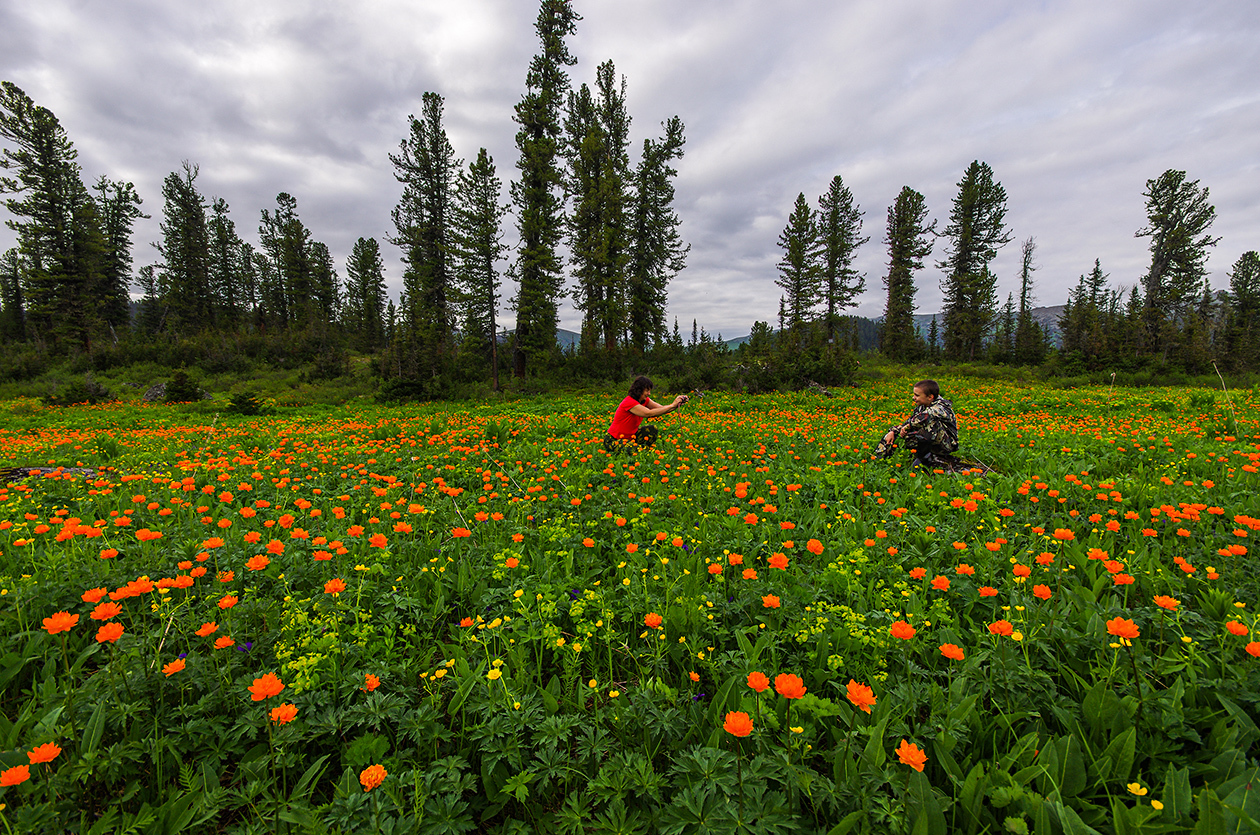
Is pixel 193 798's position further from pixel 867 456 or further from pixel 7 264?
pixel 7 264

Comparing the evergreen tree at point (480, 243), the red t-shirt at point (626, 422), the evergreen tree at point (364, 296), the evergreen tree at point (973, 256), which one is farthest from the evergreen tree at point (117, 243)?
the evergreen tree at point (973, 256)

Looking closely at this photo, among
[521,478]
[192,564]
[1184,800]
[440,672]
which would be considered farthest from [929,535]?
[192,564]

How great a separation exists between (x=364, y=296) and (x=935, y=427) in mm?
56912

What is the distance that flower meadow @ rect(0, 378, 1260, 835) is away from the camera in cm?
142

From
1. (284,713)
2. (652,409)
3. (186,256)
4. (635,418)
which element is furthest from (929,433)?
(186,256)

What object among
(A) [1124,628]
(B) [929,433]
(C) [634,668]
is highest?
(B) [929,433]

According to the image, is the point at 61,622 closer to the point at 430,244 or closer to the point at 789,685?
the point at 789,685

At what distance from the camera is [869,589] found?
2516 millimetres

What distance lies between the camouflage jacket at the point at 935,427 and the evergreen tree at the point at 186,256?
49.3 m

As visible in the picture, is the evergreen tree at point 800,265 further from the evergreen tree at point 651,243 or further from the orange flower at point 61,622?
the orange flower at point 61,622

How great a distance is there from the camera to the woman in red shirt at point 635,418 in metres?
6.80

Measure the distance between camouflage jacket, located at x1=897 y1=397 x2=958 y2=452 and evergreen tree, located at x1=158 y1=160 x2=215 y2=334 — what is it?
162 feet

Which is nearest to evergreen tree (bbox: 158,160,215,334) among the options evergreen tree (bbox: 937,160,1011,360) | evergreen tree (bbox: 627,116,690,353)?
evergreen tree (bbox: 627,116,690,353)

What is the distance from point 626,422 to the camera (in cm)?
701
